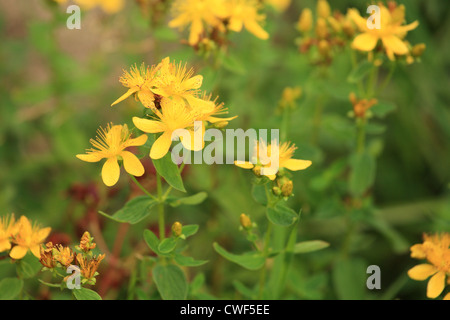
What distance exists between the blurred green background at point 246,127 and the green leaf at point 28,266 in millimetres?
422

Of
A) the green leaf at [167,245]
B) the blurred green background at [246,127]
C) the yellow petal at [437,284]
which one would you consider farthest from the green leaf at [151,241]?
the yellow petal at [437,284]

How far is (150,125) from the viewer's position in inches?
43.8

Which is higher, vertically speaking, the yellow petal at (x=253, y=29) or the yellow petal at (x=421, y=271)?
the yellow petal at (x=253, y=29)

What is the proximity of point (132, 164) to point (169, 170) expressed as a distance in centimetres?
8

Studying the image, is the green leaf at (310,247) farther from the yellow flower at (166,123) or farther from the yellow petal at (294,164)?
the yellow flower at (166,123)

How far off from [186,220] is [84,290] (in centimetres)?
111

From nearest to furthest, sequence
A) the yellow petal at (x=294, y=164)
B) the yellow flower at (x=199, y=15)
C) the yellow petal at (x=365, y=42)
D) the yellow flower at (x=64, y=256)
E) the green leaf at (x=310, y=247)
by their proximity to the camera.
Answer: the yellow flower at (x=64, y=256) < the yellow petal at (x=294, y=164) < the green leaf at (x=310, y=247) < the yellow petal at (x=365, y=42) < the yellow flower at (x=199, y=15)

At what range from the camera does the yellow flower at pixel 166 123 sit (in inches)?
43.4

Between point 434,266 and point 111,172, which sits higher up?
point 111,172

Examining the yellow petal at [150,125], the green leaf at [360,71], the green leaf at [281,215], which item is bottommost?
the green leaf at [281,215]

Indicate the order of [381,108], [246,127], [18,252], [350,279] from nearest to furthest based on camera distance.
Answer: [18,252] → [381,108] → [350,279] → [246,127]

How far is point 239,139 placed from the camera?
5.92 ft

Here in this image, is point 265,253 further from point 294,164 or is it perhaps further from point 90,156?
point 90,156

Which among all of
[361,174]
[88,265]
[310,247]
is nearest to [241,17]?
[361,174]
